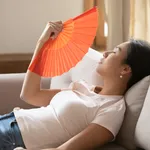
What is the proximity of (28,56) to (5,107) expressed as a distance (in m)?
0.82

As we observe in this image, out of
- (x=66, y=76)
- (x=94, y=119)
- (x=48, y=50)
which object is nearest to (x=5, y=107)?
(x=66, y=76)

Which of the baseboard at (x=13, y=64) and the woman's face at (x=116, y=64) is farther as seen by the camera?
the baseboard at (x=13, y=64)

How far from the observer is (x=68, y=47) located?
5.84 ft

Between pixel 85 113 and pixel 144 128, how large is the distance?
0.27 metres

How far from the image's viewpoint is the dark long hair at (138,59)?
1.66 meters

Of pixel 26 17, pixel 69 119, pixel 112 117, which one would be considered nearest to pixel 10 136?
pixel 69 119

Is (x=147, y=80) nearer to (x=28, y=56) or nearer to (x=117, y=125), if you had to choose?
(x=117, y=125)

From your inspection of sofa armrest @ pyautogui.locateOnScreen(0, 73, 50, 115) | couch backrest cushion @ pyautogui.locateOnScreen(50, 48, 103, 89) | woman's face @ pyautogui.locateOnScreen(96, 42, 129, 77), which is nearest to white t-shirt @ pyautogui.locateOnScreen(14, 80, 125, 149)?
woman's face @ pyautogui.locateOnScreen(96, 42, 129, 77)

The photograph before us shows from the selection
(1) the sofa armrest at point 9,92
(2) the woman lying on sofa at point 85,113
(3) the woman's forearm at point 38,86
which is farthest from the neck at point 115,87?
(1) the sofa armrest at point 9,92

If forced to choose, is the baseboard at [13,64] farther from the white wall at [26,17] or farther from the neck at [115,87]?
the neck at [115,87]

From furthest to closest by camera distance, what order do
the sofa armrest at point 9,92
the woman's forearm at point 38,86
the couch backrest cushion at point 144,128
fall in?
1. the sofa armrest at point 9,92
2. the woman's forearm at point 38,86
3. the couch backrest cushion at point 144,128

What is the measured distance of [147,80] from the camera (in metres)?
1.62

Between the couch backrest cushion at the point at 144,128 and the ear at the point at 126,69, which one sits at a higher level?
the ear at the point at 126,69

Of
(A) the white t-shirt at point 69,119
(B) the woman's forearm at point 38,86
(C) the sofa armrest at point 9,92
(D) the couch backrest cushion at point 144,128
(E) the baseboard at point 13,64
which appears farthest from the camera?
(E) the baseboard at point 13,64
